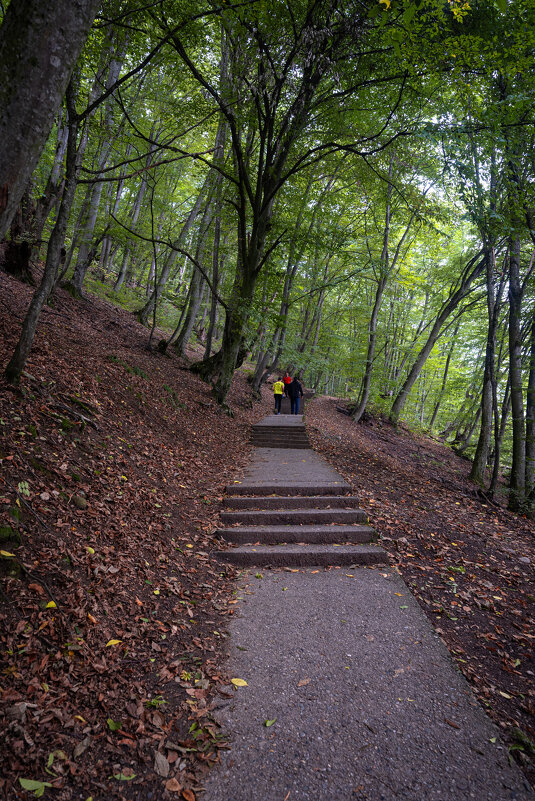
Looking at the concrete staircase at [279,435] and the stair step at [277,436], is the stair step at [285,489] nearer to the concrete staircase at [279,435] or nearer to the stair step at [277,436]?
the concrete staircase at [279,435]

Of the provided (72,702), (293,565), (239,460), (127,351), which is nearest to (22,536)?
(72,702)

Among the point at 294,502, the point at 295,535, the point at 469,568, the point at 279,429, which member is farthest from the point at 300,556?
the point at 279,429

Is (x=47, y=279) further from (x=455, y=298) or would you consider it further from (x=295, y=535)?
(x=455, y=298)

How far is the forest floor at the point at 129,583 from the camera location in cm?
220

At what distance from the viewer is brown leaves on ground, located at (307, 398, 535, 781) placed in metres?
3.10

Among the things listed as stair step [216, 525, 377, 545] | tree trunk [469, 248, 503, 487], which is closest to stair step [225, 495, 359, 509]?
stair step [216, 525, 377, 545]

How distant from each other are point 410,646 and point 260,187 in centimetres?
1053

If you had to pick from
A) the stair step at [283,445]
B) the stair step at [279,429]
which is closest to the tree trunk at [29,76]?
the stair step at [283,445]

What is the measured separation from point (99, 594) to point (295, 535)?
2.93 meters

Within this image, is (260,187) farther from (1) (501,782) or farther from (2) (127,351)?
(1) (501,782)

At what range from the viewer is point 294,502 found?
6.27m

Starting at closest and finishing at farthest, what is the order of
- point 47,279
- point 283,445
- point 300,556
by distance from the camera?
1. point 47,279
2. point 300,556
3. point 283,445

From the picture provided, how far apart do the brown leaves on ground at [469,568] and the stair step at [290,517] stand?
475 mm

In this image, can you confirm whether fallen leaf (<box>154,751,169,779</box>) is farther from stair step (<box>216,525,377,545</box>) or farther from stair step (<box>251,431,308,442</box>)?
stair step (<box>251,431,308,442</box>)
